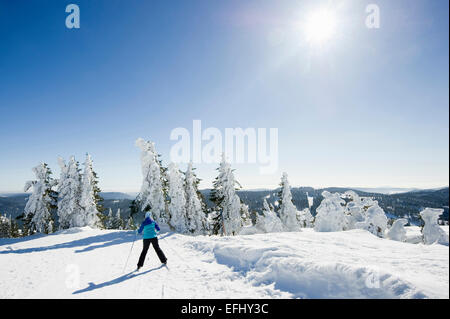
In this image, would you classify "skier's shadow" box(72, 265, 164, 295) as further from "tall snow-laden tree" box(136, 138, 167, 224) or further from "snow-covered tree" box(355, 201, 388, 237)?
"snow-covered tree" box(355, 201, 388, 237)

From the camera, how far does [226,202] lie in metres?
28.8

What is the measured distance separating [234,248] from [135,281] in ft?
13.0

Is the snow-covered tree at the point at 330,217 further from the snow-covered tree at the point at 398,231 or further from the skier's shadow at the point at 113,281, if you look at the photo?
the skier's shadow at the point at 113,281

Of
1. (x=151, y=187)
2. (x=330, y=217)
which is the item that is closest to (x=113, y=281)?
(x=330, y=217)

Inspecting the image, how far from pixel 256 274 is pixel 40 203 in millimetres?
32381

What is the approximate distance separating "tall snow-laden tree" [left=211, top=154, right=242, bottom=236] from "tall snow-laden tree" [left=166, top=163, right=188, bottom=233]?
4.84 metres

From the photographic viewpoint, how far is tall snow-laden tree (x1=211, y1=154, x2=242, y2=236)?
28266mm

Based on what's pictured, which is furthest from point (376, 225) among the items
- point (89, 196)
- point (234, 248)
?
point (89, 196)

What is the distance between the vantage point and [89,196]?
2694cm

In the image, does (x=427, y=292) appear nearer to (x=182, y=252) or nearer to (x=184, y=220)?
(x=182, y=252)

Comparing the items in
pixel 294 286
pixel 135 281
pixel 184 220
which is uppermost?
pixel 294 286

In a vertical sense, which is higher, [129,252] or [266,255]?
[266,255]

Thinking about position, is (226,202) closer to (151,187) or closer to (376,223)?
(151,187)

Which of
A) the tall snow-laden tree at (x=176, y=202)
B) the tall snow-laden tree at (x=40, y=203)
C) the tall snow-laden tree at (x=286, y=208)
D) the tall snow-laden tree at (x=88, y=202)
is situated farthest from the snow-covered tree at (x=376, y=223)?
the tall snow-laden tree at (x=40, y=203)
